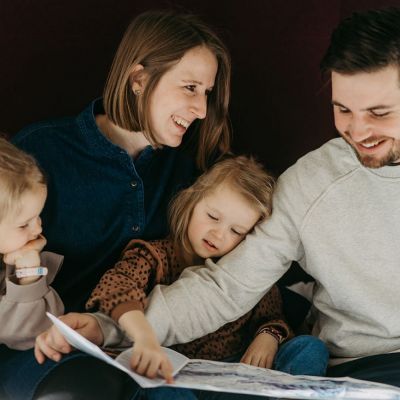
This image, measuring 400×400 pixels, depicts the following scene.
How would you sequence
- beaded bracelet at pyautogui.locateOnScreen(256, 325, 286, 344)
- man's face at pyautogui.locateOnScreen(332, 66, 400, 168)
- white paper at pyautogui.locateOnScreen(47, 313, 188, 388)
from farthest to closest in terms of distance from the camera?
beaded bracelet at pyautogui.locateOnScreen(256, 325, 286, 344) → man's face at pyautogui.locateOnScreen(332, 66, 400, 168) → white paper at pyautogui.locateOnScreen(47, 313, 188, 388)

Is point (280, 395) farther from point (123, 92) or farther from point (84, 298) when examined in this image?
point (123, 92)

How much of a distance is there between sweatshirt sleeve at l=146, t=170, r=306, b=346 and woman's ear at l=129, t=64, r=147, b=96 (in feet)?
1.36

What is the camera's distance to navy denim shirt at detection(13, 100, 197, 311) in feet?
5.08

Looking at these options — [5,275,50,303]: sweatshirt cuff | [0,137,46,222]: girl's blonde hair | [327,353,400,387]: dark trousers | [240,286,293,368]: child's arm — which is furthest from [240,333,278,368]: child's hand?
[0,137,46,222]: girl's blonde hair

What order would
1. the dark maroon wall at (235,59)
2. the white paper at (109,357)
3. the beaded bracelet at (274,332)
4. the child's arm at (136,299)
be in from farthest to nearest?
the dark maroon wall at (235,59)
the beaded bracelet at (274,332)
the child's arm at (136,299)
the white paper at (109,357)

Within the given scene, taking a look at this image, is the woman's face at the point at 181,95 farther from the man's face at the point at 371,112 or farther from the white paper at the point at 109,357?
the white paper at the point at 109,357

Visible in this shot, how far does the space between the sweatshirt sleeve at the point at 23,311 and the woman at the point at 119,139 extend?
191mm

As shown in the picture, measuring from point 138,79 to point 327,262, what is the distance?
638 millimetres

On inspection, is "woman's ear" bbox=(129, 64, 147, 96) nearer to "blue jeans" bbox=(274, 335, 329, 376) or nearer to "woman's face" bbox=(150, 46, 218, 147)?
"woman's face" bbox=(150, 46, 218, 147)

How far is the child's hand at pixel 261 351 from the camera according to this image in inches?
57.1

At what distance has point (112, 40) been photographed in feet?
5.63

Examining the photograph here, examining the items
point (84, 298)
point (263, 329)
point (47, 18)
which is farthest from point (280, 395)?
point (47, 18)

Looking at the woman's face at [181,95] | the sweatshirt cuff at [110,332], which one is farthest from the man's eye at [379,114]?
the sweatshirt cuff at [110,332]

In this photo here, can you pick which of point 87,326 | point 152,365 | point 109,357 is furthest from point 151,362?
point 87,326
